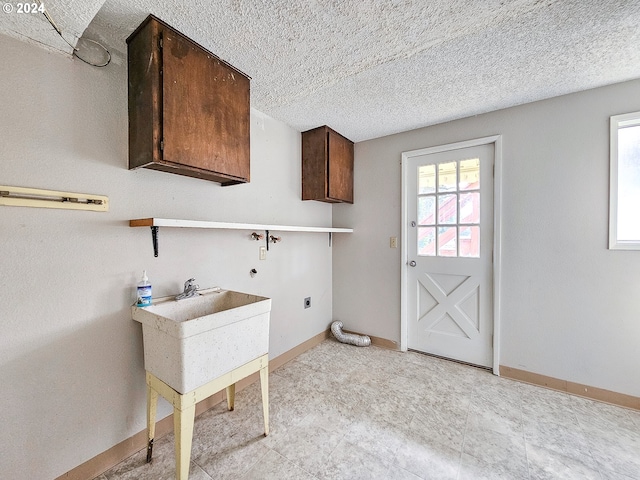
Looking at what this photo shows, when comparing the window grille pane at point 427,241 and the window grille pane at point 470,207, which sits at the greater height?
the window grille pane at point 470,207

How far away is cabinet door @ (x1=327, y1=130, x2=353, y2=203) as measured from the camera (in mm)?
2576

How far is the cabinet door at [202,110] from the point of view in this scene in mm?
1290

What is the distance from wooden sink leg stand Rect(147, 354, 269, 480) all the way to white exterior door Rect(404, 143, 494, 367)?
176 cm

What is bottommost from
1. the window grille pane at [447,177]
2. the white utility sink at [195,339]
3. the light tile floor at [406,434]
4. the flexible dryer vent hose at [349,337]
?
the light tile floor at [406,434]

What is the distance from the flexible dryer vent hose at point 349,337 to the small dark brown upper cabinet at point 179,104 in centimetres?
208

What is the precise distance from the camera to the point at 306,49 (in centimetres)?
143

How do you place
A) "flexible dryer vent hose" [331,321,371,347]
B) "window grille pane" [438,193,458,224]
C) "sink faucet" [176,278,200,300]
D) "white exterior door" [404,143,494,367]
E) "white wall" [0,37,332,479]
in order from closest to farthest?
"white wall" [0,37,332,479], "sink faucet" [176,278,200,300], "white exterior door" [404,143,494,367], "window grille pane" [438,193,458,224], "flexible dryer vent hose" [331,321,371,347]

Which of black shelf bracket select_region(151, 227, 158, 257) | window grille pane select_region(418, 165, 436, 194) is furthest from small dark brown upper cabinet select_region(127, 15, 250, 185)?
window grille pane select_region(418, 165, 436, 194)

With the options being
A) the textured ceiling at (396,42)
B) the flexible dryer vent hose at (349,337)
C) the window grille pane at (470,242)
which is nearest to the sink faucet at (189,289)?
the textured ceiling at (396,42)

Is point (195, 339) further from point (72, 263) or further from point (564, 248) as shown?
point (564, 248)

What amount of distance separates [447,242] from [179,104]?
2.40 metres

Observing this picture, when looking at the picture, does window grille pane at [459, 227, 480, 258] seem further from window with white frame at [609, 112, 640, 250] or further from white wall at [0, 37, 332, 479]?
white wall at [0, 37, 332, 479]

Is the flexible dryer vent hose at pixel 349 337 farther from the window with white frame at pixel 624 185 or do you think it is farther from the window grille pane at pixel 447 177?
the window with white frame at pixel 624 185

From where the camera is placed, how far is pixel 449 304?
245 cm
